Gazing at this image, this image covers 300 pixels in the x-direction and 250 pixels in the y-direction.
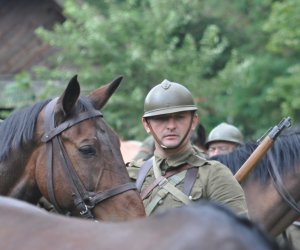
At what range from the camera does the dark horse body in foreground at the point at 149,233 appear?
3.01m

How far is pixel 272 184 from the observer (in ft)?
26.8

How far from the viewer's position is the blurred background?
19.4m

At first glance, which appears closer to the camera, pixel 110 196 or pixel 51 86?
pixel 110 196

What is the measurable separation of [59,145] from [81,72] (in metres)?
14.1

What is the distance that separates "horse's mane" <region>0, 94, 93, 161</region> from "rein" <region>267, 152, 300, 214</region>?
9.19 feet

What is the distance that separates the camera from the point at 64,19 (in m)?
22.8

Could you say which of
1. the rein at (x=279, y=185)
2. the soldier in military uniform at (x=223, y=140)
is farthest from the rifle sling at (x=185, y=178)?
the soldier in military uniform at (x=223, y=140)

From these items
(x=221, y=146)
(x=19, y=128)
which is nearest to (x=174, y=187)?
(x=19, y=128)

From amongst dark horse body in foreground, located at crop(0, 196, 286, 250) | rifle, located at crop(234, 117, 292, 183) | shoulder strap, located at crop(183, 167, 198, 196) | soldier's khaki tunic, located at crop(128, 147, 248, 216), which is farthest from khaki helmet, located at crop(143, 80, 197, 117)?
dark horse body in foreground, located at crop(0, 196, 286, 250)

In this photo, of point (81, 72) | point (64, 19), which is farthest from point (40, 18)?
point (81, 72)

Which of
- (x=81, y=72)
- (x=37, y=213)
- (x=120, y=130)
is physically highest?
(x=37, y=213)

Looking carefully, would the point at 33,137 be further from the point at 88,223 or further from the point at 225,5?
the point at 225,5

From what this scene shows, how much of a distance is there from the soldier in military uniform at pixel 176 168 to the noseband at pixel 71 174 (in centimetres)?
38

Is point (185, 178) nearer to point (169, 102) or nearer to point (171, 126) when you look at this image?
point (171, 126)
